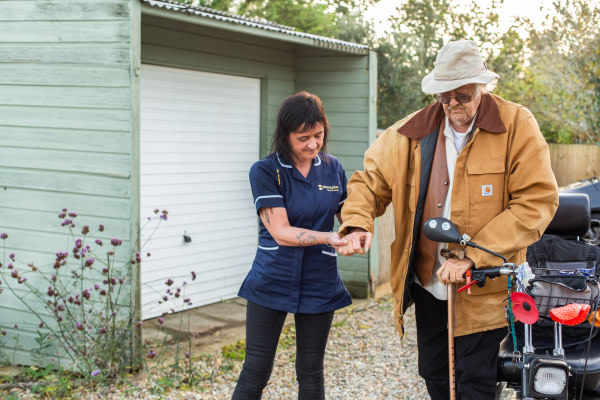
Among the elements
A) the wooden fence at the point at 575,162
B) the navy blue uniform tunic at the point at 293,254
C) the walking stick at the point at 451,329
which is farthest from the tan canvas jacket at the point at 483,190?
the wooden fence at the point at 575,162

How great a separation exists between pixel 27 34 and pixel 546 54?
12.0 meters

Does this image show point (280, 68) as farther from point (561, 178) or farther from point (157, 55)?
point (561, 178)

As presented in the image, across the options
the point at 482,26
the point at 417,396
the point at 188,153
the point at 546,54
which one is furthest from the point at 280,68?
the point at 482,26

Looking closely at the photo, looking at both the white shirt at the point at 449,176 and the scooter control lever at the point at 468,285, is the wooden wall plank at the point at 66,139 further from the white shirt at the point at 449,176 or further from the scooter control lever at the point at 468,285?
the scooter control lever at the point at 468,285

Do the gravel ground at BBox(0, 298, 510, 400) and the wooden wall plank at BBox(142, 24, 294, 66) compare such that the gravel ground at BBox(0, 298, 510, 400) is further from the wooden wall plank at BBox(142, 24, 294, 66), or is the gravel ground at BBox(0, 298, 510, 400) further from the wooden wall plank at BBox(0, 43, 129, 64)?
the wooden wall plank at BBox(142, 24, 294, 66)

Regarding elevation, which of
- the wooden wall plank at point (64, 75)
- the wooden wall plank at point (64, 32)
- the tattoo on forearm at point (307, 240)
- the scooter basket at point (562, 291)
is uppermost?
the wooden wall plank at point (64, 32)

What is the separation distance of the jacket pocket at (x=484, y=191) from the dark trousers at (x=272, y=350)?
37.4 inches

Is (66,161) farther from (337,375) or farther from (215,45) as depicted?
(337,375)

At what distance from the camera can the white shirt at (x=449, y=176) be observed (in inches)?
134

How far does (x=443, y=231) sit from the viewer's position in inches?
120

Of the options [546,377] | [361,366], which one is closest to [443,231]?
[546,377]

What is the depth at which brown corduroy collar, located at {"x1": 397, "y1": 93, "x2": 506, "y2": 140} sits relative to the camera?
10.7 ft

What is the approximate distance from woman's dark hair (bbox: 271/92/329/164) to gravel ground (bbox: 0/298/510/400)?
88.7 inches

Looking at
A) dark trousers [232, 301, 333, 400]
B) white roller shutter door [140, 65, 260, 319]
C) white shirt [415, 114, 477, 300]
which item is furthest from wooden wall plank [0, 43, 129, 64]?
white shirt [415, 114, 477, 300]
